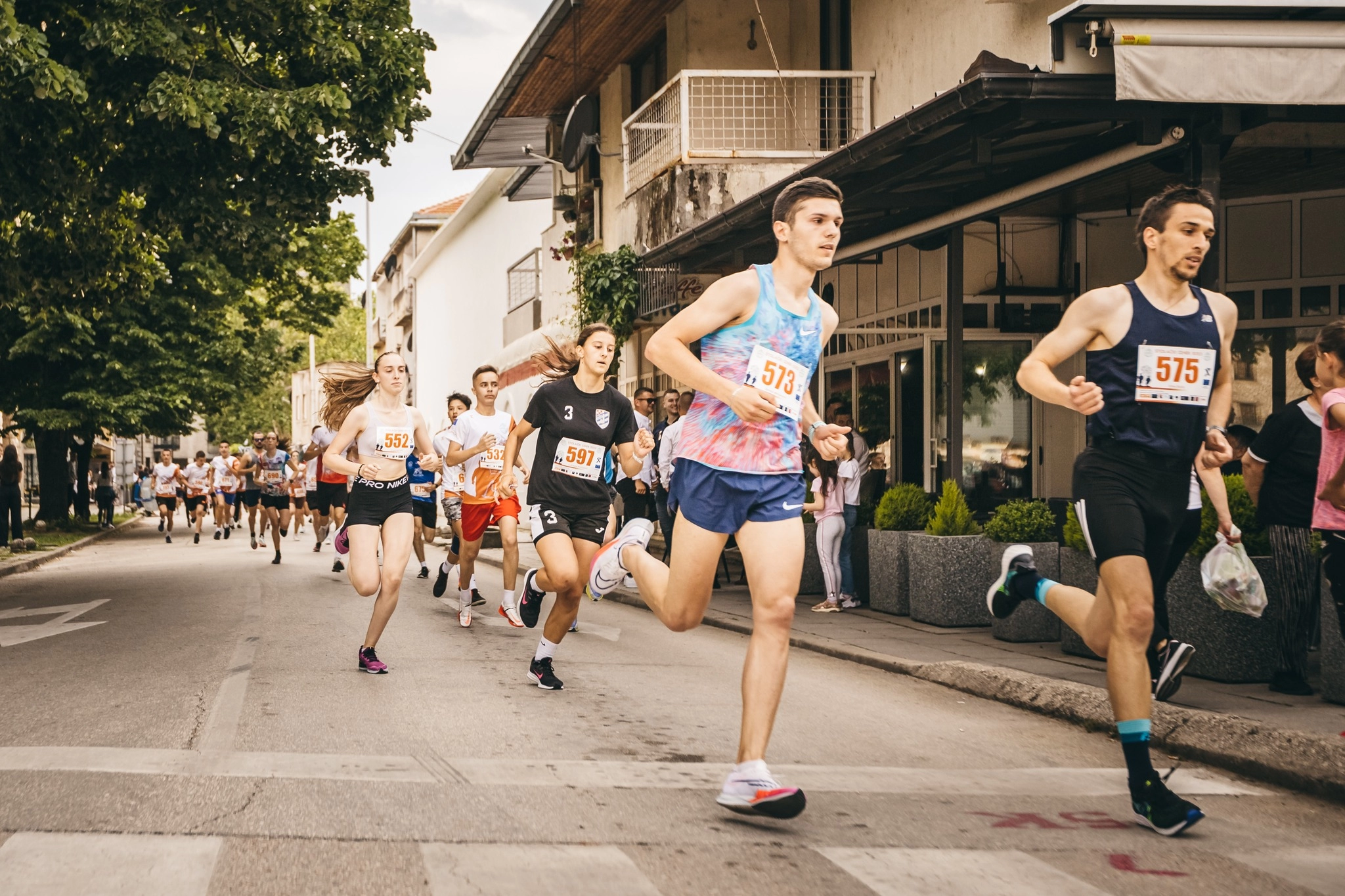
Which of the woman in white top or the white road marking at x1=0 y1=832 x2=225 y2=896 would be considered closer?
the white road marking at x1=0 y1=832 x2=225 y2=896

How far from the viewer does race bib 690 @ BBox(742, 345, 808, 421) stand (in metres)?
5.10

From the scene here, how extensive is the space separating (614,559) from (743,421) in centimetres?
118

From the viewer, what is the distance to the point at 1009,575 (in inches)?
241

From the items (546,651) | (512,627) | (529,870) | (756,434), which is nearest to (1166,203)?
(756,434)

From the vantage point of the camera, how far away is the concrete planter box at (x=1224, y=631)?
25.7ft

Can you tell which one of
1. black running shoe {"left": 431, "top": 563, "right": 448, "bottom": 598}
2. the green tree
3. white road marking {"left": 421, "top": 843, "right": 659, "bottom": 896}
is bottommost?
black running shoe {"left": 431, "top": 563, "right": 448, "bottom": 598}

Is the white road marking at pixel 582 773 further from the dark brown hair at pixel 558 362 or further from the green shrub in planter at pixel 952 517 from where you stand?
the green shrub in planter at pixel 952 517

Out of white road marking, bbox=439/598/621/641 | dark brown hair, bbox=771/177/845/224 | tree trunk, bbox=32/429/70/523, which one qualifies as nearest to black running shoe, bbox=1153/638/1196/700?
dark brown hair, bbox=771/177/845/224

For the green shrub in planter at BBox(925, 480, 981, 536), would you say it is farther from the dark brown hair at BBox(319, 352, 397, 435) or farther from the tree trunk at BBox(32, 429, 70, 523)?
the tree trunk at BBox(32, 429, 70, 523)

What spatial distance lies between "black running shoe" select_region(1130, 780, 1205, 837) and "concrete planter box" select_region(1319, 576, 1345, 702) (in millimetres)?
2667

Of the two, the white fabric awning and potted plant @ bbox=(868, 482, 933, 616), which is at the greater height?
the white fabric awning

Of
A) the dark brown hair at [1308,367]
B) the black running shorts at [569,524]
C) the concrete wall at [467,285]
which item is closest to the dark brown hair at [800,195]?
the dark brown hair at [1308,367]

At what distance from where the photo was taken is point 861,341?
19.7 metres

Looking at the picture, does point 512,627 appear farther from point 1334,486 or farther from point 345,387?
point 1334,486
